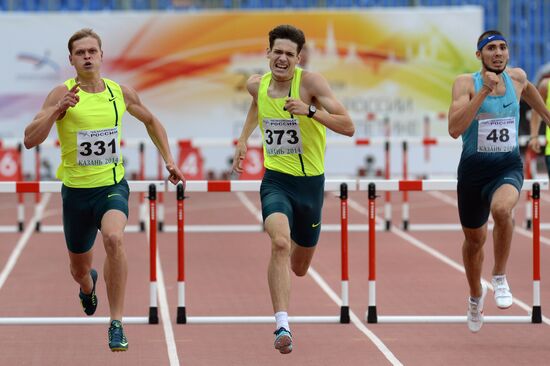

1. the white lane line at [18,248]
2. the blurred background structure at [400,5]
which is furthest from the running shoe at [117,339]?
the blurred background structure at [400,5]

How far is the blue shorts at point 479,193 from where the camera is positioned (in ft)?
31.3

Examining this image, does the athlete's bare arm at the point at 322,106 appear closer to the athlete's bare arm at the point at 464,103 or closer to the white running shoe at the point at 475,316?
the athlete's bare arm at the point at 464,103

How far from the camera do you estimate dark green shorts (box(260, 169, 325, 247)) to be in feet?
29.8

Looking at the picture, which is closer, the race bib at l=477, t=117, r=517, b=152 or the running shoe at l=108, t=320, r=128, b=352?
the running shoe at l=108, t=320, r=128, b=352

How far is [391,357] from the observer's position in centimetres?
936

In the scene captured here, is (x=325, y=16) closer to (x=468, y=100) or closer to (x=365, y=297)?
(x=365, y=297)

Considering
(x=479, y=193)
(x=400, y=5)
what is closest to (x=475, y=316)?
(x=479, y=193)

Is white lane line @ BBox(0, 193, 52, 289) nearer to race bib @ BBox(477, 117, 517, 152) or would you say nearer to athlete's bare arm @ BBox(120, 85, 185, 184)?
athlete's bare arm @ BBox(120, 85, 185, 184)

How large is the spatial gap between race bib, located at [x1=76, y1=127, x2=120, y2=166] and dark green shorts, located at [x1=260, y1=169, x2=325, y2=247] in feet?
3.05

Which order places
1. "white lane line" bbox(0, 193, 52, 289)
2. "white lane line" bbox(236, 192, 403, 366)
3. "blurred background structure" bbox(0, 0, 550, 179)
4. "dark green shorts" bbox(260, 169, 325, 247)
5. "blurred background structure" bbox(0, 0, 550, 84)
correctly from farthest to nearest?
"blurred background structure" bbox(0, 0, 550, 84)
"blurred background structure" bbox(0, 0, 550, 179)
"white lane line" bbox(0, 193, 52, 289)
"white lane line" bbox(236, 192, 403, 366)
"dark green shorts" bbox(260, 169, 325, 247)

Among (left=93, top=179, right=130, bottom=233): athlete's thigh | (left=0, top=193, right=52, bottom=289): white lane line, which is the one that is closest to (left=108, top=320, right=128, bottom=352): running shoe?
(left=93, top=179, right=130, bottom=233): athlete's thigh

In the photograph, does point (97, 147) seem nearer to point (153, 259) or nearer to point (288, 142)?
point (288, 142)

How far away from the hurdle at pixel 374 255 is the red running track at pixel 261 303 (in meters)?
0.08

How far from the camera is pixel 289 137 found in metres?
9.07
